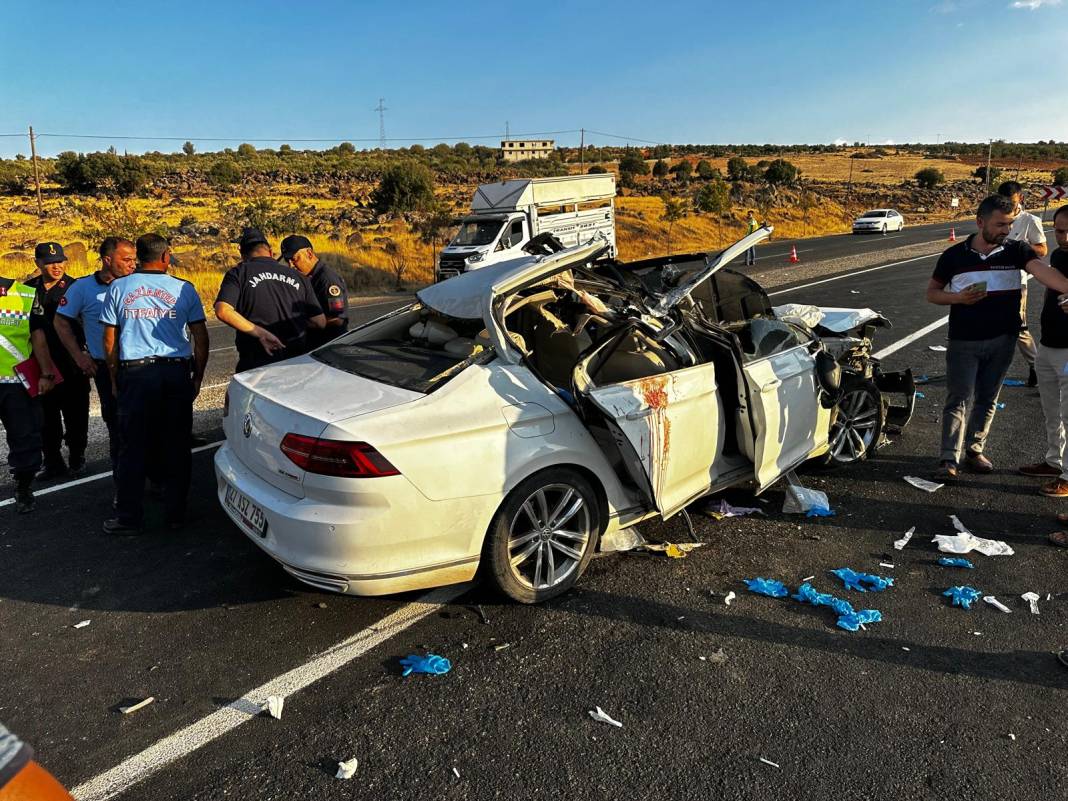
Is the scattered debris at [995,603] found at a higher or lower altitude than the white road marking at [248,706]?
higher

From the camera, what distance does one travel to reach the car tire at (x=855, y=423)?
5402 millimetres

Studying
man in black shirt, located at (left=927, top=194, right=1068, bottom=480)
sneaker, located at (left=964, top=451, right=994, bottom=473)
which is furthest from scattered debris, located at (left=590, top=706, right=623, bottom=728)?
sneaker, located at (left=964, top=451, right=994, bottom=473)

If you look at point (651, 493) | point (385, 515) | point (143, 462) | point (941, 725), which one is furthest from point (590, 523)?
point (143, 462)

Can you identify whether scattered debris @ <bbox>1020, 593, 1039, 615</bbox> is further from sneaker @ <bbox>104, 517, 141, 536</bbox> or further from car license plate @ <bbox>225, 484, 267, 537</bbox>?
sneaker @ <bbox>104, 517, 141, 536</bbox>

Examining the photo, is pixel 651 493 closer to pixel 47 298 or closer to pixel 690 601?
pixel 690 601

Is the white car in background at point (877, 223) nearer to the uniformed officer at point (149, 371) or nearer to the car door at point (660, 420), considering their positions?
the car door at point (660, 420)

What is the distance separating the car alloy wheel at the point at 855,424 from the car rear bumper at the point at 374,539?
331 cm

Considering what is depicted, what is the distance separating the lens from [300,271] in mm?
5723

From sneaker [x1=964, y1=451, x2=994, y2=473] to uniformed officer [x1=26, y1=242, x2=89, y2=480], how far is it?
676cm

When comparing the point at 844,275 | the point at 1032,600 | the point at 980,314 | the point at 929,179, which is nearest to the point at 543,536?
the point at 1032,600

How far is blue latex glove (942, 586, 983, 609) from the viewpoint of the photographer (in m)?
3.65

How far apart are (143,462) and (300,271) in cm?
195

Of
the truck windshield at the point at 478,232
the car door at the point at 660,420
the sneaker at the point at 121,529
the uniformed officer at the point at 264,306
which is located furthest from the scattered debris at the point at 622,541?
the truck windshield at the point at 478,232

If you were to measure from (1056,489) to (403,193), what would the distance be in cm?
3518
